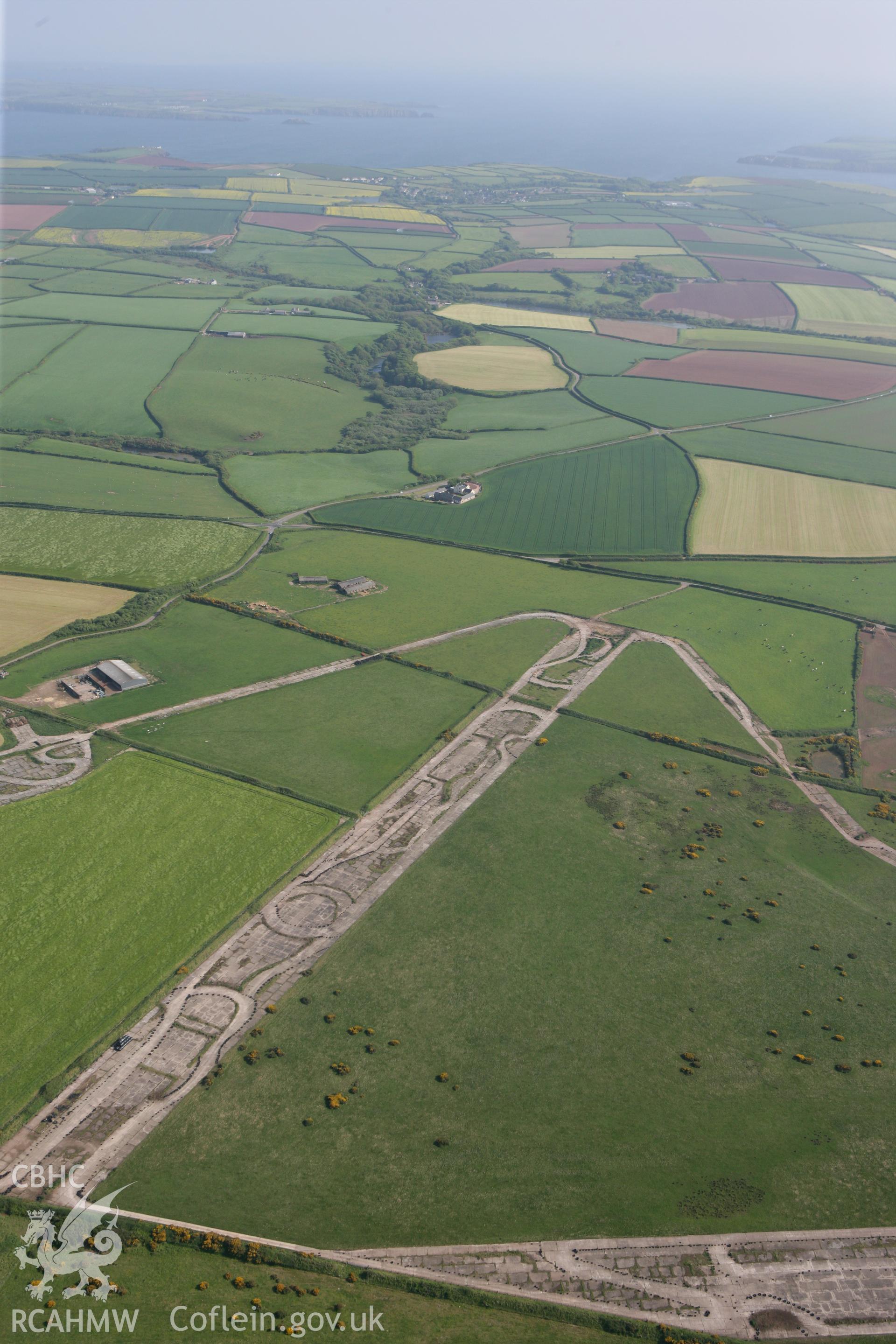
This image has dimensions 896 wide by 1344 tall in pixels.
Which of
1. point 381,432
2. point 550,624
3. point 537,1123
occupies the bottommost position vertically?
point 537,1123

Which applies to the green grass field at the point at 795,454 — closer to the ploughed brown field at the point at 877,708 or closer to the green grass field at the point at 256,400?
the ploughed brown field at the point at 877,708

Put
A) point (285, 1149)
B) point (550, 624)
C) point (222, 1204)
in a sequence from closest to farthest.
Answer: point (222, 1204) < point (285, 1149) < point (550, 624)

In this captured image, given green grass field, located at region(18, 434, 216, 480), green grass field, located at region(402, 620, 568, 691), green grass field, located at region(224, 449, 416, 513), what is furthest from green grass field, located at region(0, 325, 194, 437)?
green grass field, located at region(402, 620, 568, 691)

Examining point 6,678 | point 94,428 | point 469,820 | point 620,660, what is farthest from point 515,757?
point 94,428

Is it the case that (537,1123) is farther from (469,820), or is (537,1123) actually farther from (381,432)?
(381,432)

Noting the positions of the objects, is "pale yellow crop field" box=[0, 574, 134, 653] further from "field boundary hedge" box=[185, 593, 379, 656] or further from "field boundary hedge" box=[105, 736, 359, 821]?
"field boundary hedge" box=[105, 736, 359, 821]

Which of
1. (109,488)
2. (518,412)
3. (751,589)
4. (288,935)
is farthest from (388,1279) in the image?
(518,412)

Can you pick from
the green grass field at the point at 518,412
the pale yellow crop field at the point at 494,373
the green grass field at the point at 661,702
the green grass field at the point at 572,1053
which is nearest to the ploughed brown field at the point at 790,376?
the pale yellow crop field at the point at 494,373

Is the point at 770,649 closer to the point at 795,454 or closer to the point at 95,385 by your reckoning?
the point at 795,454

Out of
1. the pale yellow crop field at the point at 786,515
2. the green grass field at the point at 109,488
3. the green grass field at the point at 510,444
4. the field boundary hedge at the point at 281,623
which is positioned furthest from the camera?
the green grass field at the point at 510,444
